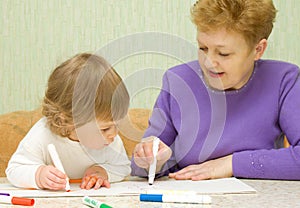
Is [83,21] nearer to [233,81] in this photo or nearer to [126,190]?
[233,81]

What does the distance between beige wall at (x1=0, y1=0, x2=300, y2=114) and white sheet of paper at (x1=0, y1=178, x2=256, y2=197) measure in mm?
905

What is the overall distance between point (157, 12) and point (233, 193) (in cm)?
117

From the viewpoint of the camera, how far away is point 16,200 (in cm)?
102

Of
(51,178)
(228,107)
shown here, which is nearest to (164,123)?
(228,107)

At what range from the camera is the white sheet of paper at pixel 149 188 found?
1.12 m

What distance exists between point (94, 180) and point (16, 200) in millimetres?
225

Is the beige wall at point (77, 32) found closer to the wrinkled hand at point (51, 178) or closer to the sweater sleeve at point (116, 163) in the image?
the sweater sleeve at point (116, 163)

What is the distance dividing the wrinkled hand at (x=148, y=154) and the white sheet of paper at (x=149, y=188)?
49mm

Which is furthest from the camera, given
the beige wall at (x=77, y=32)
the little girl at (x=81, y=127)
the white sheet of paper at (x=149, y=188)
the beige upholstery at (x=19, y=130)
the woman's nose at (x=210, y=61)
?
the beige wall at (x=77, y=32)

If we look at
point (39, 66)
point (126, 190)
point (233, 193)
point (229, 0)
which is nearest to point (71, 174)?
Answer: point (126, 190)

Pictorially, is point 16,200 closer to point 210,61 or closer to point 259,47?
point 210,61

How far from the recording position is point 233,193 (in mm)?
1134

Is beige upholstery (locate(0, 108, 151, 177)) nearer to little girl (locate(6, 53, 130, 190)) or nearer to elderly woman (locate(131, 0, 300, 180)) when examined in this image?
elderly woman (locate(131, 0, 300, 180))

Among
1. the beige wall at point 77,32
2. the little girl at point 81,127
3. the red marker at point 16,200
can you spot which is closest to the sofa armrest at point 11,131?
the beige wall at point 77,32
